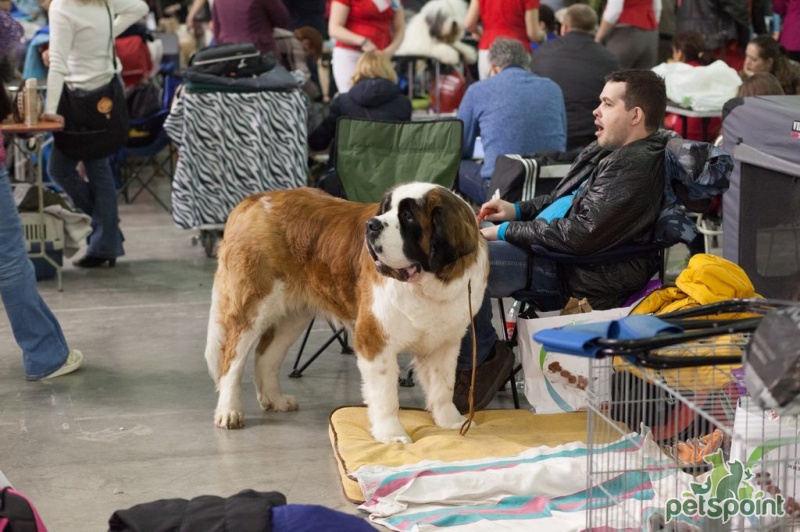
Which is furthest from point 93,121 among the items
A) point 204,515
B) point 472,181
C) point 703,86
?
point 204,515

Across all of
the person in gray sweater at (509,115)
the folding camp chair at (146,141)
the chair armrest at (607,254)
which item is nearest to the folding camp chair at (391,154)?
the person in gray sweater at (509,115)

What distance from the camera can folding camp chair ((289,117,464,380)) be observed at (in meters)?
5.61

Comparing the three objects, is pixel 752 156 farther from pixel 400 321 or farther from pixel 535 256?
pixel 400 321

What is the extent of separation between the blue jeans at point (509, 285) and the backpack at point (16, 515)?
7.04 ft

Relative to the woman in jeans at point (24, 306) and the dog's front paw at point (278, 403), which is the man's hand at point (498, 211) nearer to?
the dog's front paw at point (278, 403)

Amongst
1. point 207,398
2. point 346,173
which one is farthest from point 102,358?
point 346,173

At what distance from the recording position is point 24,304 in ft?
16.2

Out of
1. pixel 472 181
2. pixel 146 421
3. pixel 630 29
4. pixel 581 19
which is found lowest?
pixel 146 421

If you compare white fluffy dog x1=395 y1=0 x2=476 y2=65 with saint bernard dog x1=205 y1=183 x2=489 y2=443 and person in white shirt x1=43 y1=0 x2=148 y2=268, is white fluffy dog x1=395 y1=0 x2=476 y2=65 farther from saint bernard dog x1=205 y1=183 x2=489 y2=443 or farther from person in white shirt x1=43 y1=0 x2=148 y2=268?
saint bernard dog x1=205 y1=183 x2=489 y2=443

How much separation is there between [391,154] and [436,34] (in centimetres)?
456

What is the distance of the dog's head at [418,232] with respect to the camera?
3658 millimetres

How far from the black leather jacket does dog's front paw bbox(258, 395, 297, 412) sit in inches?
44.7

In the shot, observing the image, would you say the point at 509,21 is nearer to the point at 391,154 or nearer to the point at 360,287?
the point at 391,154

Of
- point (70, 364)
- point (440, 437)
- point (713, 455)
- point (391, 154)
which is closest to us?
point (713, 455)
